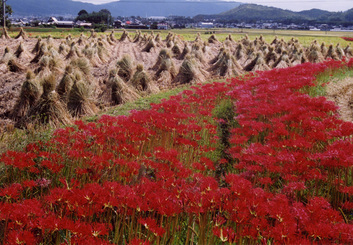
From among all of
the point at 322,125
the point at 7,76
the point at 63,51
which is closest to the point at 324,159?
the point at 322,125

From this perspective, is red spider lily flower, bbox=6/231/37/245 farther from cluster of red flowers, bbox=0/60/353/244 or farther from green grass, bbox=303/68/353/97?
green grass, bbox=303/68/353/97

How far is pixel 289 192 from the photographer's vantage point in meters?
3.98

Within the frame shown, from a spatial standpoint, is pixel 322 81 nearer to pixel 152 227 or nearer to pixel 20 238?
pixel 152 227

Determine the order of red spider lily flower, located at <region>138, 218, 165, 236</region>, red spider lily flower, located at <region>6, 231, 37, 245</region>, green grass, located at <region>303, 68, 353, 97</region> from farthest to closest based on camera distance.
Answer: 1. green grass, located at <region>303, 68, 353, 97</region>
2. red spider lily flower, located at <region>138, 218, 165, 236</region>
3. red spider lily flower, located at <region>6, 231, 37, 245</region>

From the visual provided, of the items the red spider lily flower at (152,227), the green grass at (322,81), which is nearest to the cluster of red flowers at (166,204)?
the red spider lily flower at (152,227)

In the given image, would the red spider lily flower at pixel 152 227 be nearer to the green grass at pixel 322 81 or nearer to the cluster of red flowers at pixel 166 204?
the cluster of red flowers at pixel 166 204

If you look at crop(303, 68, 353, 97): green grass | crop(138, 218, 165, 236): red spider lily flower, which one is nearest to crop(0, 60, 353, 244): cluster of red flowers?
crop(138, 218, 165, 236): red spider lily flower

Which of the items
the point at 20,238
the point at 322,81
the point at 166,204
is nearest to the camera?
the point at 20,238

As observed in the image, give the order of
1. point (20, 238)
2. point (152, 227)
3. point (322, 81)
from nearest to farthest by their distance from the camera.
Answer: point (20, 238) → point (152, 227) → point (322, 81)

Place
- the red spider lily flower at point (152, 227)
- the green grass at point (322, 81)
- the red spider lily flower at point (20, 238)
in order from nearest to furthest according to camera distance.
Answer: the red spider lily flower at point (20, 238) < the red spider lily flower at point (152, 227) < the green grass at point (322, 81)

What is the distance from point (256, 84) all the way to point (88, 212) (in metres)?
7.97

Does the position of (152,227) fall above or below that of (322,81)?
below

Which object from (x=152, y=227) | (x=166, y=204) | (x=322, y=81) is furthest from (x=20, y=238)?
(x=322, y=81)

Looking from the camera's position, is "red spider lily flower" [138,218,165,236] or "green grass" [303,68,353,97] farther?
"green grass" [303,68,353,97]
